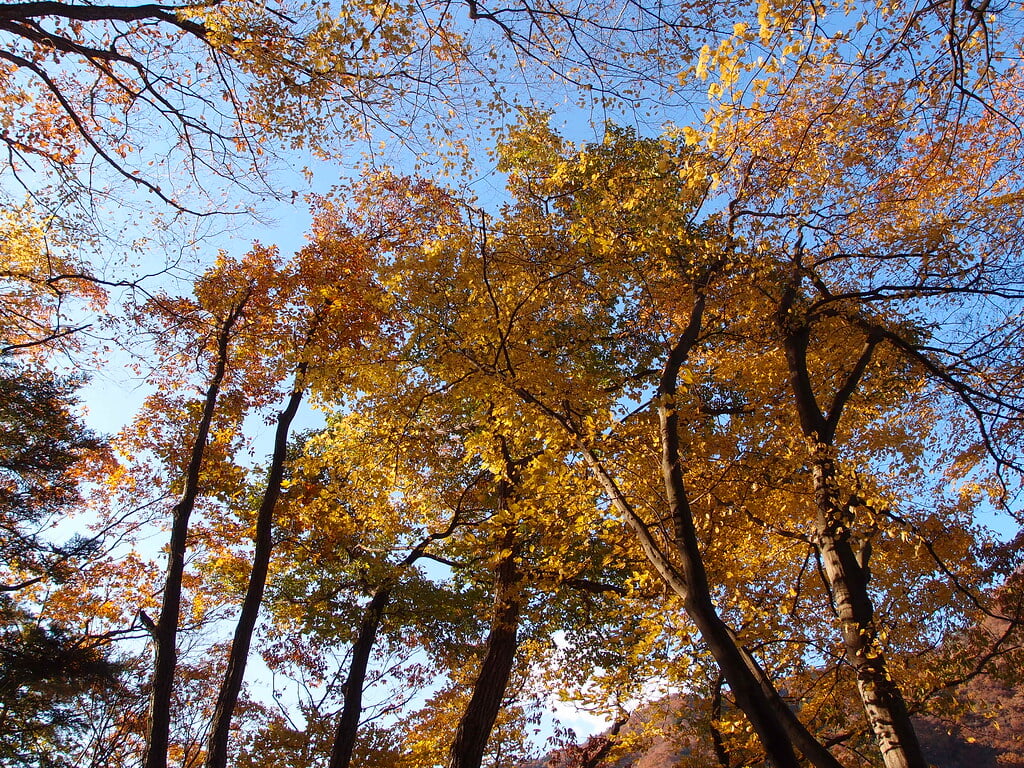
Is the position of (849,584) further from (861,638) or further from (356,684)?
(356,684)

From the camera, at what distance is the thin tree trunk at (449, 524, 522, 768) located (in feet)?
22.5

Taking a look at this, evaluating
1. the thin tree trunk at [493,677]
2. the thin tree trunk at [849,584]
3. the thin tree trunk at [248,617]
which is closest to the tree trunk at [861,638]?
the thin tree trunk at [849,584]

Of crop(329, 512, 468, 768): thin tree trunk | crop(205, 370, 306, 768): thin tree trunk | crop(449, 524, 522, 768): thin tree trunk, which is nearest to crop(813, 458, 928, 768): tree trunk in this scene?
crop(449, 524, 522, 768): thin tree trunk

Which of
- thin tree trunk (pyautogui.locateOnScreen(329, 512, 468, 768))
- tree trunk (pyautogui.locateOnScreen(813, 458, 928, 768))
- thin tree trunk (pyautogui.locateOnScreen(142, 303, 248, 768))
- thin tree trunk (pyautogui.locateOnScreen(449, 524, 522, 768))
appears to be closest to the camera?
tree trunk (pyautogui.locateOnScreen(813, 458, 928, 768))

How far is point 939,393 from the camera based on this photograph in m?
6.25

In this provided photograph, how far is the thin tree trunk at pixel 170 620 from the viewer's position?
21.9 ft

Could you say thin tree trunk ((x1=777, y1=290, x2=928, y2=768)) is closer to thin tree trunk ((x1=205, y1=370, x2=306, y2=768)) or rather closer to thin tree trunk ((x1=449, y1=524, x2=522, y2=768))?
thin tree trunk ((x1=449, y1=524, x2=522, y2=768))

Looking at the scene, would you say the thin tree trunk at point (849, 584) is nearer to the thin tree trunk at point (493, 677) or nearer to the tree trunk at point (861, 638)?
the tree trunk at point (861, 638)

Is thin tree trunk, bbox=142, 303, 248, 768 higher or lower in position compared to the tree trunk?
higher

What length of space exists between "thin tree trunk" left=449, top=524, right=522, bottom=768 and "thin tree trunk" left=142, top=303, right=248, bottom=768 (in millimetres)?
3356

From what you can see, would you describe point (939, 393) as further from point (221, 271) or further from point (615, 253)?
point (221, 271)

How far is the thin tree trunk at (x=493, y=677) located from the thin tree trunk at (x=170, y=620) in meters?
3.36

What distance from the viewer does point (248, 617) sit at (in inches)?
288

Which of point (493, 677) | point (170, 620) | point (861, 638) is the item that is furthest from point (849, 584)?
point (170, 620)
